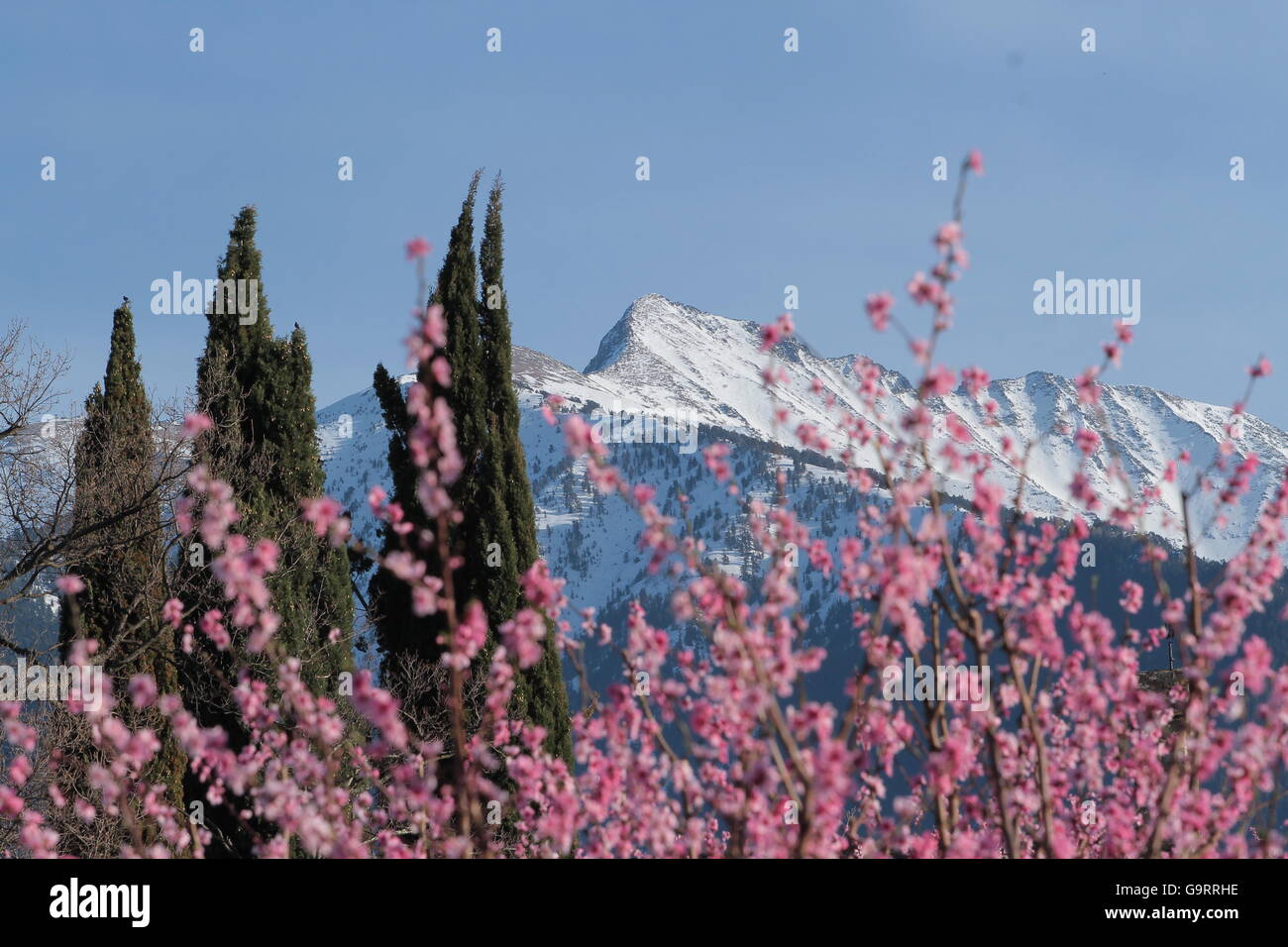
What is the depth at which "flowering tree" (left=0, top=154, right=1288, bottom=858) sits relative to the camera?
12.7 feet

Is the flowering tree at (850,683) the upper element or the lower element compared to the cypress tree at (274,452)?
lower

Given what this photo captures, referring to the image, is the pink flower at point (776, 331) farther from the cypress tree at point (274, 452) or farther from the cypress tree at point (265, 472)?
the cypress tree at point (274, 452)

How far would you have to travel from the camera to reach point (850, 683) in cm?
430

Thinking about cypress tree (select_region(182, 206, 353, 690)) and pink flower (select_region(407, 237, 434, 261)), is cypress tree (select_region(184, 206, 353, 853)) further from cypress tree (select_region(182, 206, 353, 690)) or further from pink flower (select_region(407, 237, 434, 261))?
pink flower (select_region(407, 237, 434, 261))

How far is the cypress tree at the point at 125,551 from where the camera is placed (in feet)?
49.9

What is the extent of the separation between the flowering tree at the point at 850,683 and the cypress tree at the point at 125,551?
10541mm

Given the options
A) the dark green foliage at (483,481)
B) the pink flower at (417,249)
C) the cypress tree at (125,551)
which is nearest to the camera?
the pink flower at (417,249)

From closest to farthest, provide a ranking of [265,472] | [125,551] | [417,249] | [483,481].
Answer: [417,249] < [125,551] < [265,472] < [483,481]

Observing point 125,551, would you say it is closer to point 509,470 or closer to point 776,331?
point 509,470

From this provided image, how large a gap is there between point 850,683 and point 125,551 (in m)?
13.6

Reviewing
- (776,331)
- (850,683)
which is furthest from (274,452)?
(850,683)

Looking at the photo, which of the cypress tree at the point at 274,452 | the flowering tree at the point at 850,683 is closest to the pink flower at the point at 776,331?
the flowering tree at the point at 850,683

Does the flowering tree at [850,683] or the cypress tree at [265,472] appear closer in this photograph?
the flowering tree at [850,683]
